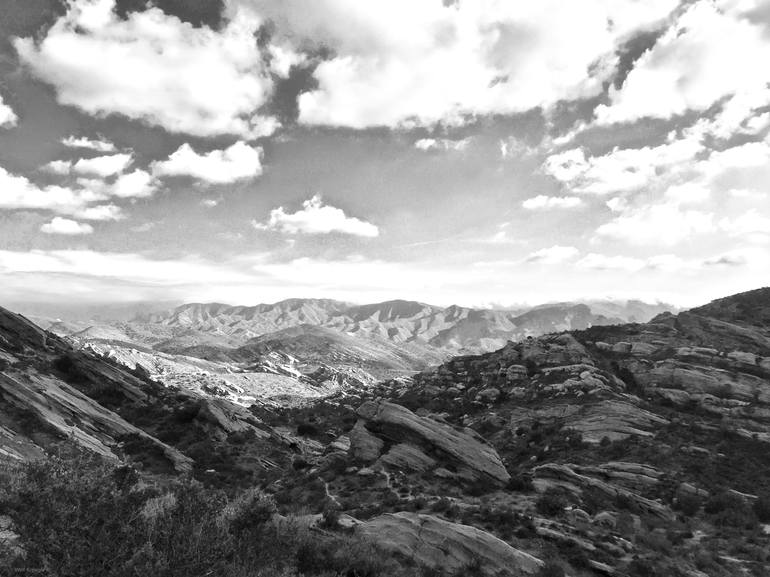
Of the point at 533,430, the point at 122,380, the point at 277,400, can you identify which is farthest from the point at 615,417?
the point at 277,400

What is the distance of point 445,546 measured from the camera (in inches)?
834

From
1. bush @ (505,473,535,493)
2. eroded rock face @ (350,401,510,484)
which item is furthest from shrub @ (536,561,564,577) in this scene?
eroded rock face @ (350,401,510,484)

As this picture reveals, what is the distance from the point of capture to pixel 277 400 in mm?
195125

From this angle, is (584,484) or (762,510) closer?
(762,510)

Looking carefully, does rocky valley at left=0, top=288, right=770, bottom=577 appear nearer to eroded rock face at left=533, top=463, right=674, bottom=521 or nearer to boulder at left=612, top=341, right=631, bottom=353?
eroded rock face at left=533, top=463, right=674, bottom=521

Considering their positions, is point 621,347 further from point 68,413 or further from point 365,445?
point 68,413

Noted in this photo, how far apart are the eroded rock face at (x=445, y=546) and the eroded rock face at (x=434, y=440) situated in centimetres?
1582

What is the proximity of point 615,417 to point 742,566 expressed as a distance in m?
28.5

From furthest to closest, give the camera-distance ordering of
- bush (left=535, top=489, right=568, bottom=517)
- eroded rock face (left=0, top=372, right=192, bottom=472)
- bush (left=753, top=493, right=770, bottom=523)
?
eroded rock face (left=0, top=372, right=192, bottom=472) → bush (left=753, top=493, right=770, bottom=523) → bush (left=535, top=489, right=568, bottom=517)

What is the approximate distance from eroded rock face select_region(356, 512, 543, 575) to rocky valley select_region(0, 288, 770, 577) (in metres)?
0.10

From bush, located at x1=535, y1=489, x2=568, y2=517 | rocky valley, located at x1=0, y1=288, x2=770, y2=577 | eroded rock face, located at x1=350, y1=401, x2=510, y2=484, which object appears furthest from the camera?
eroded rock face, located at x1=350, y1=401, x2=510, y2=484

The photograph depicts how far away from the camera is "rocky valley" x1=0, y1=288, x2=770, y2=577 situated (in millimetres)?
11930

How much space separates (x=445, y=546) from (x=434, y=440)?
19460 mm

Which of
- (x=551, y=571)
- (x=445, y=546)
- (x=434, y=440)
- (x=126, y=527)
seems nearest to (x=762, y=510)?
(x=551, y=571)
